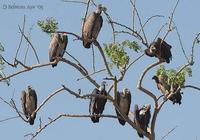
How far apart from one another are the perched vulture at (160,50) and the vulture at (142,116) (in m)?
1.38

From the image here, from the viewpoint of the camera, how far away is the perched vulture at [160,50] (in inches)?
590

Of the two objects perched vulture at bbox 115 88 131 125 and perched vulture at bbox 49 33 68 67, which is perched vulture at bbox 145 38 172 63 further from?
perched vulture at bbox 49 33 68 67

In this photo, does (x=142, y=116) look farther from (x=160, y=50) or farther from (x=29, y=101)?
(x=29, y=101)

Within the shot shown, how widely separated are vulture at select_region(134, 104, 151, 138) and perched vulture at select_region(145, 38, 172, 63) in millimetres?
1384

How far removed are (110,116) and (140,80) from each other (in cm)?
85

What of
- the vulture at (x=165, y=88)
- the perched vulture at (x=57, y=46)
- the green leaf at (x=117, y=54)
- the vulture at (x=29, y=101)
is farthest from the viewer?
the perched vulture at (x=57, y=46)

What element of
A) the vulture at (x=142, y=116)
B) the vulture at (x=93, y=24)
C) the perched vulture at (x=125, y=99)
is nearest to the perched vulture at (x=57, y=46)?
the vulture at (x=93, y=24)

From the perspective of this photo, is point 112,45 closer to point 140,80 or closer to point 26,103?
point 140,80

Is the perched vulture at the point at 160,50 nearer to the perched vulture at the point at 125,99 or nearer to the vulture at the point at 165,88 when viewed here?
the vulture at the point at 165,88

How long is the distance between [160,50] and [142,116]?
1.70 metres

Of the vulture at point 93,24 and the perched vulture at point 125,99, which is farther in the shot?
the perched vulture at point 125,99

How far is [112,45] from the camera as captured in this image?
13.9 meters

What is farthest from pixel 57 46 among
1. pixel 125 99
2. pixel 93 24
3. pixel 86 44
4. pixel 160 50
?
pixel 160 50

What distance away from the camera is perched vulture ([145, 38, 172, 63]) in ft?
49.2
